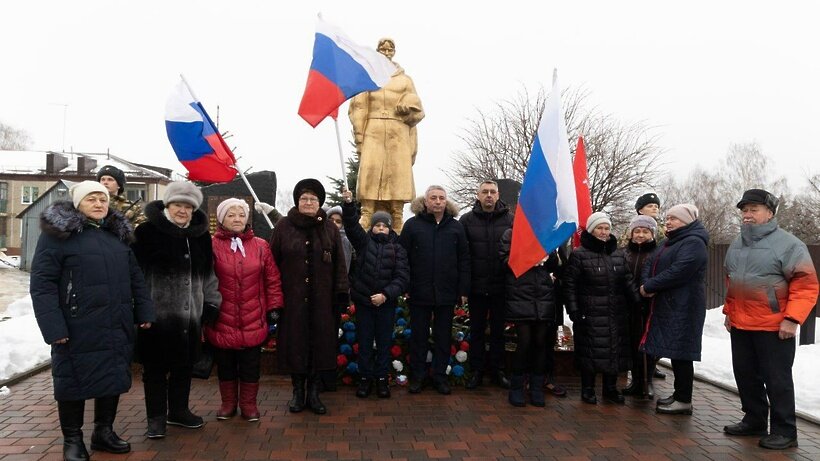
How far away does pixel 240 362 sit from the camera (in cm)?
478

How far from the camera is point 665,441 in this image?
4.50 metres

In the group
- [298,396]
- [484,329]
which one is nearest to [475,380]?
[484,329]

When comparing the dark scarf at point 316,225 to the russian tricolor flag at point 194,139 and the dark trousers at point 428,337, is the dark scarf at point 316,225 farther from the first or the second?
the russian tricolor flag at point 194,139

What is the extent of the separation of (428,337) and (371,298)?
81cm

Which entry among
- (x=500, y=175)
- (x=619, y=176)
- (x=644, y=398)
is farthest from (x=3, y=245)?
(x=644, y=398)

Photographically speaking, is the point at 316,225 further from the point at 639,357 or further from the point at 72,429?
the point at 639,357

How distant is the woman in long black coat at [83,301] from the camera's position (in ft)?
12.1

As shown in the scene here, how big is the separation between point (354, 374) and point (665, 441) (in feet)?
9.67

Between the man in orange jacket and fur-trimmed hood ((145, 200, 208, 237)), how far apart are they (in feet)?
13.4

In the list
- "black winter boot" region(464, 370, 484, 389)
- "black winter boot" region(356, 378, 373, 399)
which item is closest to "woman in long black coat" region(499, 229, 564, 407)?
"black winter boot" region(464, 370, 484, 389)

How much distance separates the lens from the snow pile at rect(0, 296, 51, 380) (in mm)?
6375

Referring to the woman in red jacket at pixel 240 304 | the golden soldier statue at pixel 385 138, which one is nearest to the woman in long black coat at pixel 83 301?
the woman in red jacket at pixel 240 304

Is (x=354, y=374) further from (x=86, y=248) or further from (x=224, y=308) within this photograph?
(x=86, y=248)

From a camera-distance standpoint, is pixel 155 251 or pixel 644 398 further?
pixel 644 398
